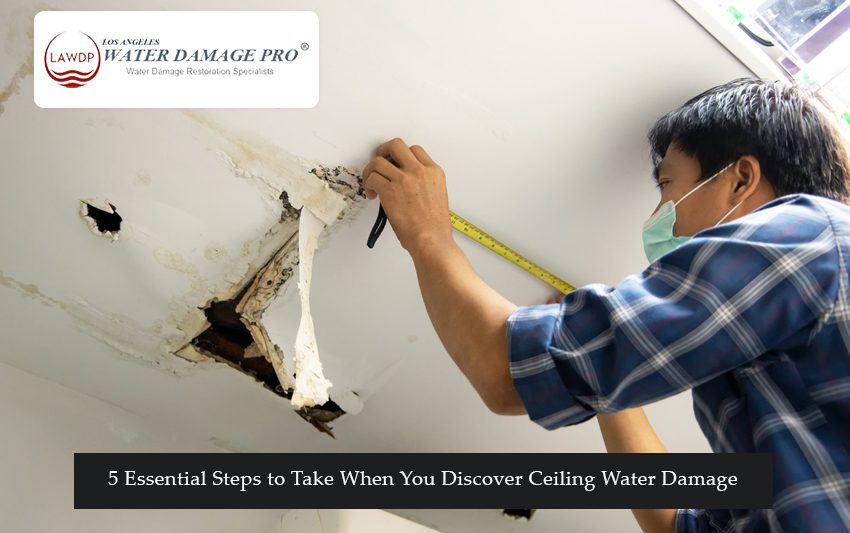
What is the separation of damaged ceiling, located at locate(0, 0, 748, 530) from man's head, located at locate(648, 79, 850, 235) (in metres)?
0.10

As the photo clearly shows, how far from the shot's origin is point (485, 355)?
35.2 inches

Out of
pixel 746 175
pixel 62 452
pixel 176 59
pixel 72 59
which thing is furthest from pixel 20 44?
pixel 746 175

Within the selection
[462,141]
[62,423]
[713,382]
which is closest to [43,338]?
[62,423]

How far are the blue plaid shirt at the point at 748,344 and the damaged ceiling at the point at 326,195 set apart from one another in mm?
449

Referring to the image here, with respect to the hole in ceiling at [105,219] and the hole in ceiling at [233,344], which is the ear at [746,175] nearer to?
the hole in ceiling at [233,344]

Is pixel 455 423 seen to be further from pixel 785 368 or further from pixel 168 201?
pixel 785 368

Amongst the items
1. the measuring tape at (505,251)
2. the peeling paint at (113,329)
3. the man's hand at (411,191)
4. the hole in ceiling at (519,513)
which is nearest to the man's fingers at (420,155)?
the man's hand at (411,191)

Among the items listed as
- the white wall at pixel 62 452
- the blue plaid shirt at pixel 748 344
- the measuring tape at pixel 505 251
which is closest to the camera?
the blue plaid shirt at pixel 748 344

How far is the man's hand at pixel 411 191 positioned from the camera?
1140 mm

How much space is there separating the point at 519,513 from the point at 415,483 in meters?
0.87

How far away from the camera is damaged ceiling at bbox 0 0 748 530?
1139 mm

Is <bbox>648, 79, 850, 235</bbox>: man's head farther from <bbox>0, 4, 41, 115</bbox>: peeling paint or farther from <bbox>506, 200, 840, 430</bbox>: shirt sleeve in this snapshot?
<bbox>0, 4, 41, 115</bbox>: peeling paint

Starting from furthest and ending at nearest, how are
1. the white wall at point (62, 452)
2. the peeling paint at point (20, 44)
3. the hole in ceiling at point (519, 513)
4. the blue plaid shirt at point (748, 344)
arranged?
the hole in ceiling at point (519, 513), the white wall at point (62, 452), the peeling paint at point (20, 44), the blue plaid shirt at point (748, 344)

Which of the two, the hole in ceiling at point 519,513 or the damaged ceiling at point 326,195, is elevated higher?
the damaged ceiling at point 326,195
